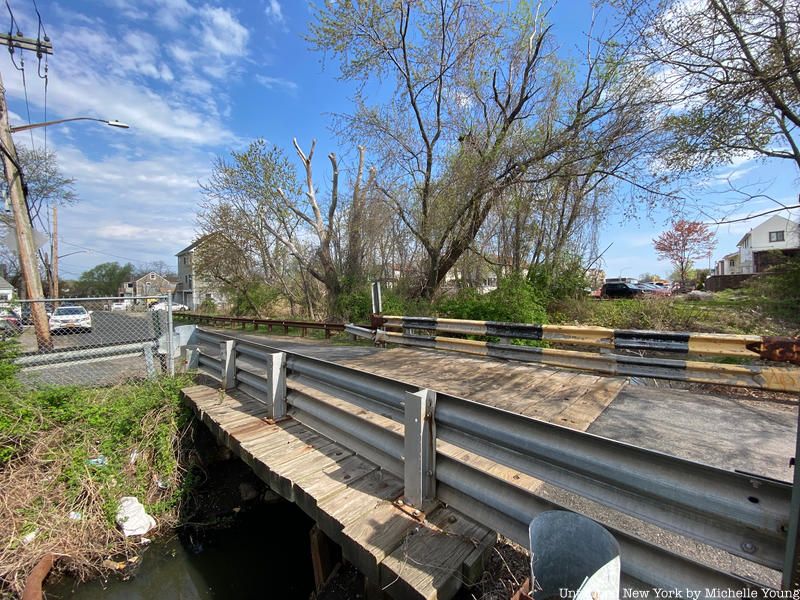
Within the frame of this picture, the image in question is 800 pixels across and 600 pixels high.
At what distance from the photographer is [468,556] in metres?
2.01

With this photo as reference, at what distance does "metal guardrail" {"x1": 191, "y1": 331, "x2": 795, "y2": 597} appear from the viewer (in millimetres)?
1385

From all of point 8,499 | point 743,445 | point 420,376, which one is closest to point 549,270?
point 420,376

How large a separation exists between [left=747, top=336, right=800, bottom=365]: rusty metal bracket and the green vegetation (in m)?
7.56

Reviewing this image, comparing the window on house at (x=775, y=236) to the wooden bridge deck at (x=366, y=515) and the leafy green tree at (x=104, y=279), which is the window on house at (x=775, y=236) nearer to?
the wooden bridge deck at (x=366, y=515)

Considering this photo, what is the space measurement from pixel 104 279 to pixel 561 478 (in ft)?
349

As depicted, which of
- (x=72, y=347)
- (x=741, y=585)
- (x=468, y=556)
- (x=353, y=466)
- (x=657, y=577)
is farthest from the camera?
(x=72, y=347)

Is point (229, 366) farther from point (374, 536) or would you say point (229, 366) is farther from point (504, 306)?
point (504, 306)

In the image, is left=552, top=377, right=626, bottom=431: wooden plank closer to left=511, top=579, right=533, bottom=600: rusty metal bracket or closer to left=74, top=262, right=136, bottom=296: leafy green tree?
left=511, top=579, right=533, bottom=600: rusty metal bracket

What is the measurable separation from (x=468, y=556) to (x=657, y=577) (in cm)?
90

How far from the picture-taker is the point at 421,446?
2385 mm

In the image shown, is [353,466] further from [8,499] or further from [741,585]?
[8,499]

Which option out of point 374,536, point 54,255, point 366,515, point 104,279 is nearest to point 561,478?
point 374,536

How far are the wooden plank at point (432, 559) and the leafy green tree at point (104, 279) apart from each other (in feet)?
307

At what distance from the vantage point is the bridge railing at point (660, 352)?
14.6 ft
